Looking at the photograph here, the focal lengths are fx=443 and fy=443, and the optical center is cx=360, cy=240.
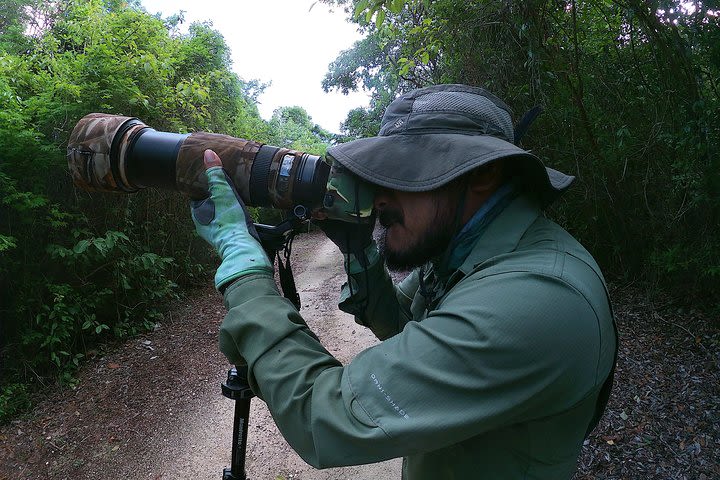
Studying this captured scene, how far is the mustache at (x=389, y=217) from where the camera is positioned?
1180 millimetres

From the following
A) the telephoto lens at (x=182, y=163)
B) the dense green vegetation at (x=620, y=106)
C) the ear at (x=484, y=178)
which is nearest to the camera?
the ear at (x=484, y=178)

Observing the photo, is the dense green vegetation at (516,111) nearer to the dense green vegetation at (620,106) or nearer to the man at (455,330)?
the dense green vegetation at (620,106)

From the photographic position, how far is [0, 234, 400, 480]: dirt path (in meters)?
2.99

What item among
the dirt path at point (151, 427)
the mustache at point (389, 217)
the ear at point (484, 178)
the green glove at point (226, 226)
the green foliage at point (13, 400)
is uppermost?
the ear at point (484, 178)

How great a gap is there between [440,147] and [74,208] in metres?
4.02

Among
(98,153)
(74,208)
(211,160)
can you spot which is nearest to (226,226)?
(211,160)

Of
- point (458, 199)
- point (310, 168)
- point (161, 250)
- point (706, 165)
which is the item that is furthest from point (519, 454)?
point (161, 250)

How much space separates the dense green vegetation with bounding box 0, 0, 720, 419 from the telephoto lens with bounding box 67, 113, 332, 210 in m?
1.99

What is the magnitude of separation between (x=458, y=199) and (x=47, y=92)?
13.4 feet

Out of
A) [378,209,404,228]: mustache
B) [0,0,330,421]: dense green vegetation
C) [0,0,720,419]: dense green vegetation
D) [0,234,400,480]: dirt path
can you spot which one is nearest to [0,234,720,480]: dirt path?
[0,234,400,480]: dirt path

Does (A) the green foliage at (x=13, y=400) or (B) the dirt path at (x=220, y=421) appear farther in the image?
(A) the green foliage at (x=13, y=400)

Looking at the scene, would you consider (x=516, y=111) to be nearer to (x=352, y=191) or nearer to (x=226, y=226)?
(x=352, y=191)

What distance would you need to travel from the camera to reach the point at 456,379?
0.78m

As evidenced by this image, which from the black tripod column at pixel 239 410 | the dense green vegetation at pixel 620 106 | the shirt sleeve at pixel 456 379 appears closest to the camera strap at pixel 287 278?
the black tripod column at pixel 239 410
